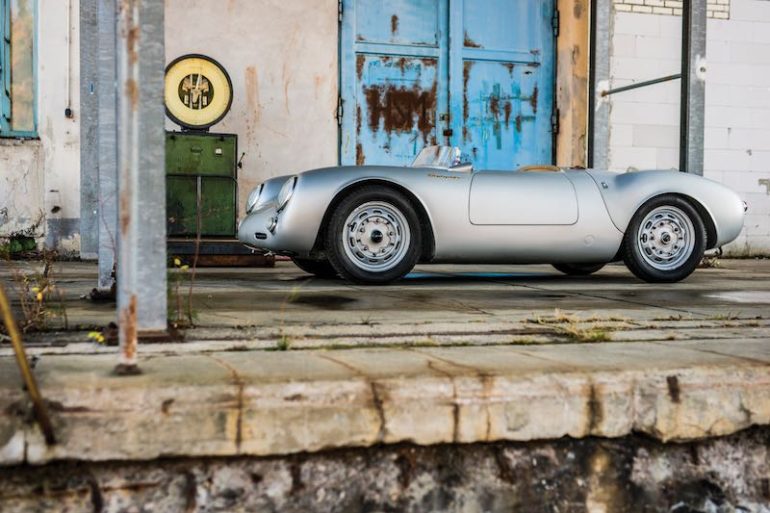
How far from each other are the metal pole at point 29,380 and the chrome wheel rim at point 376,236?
342cm

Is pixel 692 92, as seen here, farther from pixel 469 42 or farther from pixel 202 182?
pixel 202 182

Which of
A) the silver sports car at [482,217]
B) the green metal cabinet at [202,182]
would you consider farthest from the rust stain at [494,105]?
the silver sports car at [482,217]

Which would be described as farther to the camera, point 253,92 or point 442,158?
point 253,92

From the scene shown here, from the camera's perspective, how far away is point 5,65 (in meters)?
8.58

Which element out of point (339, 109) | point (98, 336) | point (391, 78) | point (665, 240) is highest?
point (391, 78)

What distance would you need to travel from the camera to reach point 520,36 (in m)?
10.2

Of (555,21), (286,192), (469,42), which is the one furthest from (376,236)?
(555,21)

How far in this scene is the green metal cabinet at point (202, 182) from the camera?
27.1ft

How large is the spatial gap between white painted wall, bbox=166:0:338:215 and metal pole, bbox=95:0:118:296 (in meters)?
5.62

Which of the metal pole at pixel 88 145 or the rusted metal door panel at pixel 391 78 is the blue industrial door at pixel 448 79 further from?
the metal pole at pixel 88 145

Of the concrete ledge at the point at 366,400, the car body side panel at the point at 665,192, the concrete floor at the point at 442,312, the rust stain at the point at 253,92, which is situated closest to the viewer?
the concrete ledge at the point at 366,400

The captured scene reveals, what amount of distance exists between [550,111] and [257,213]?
5.77 m

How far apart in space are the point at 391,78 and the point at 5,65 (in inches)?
167

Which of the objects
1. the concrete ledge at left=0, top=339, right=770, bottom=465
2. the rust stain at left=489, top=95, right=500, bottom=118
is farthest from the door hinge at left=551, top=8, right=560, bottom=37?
the concrete ledge at left=0, top=339, right=770, bottom=465
